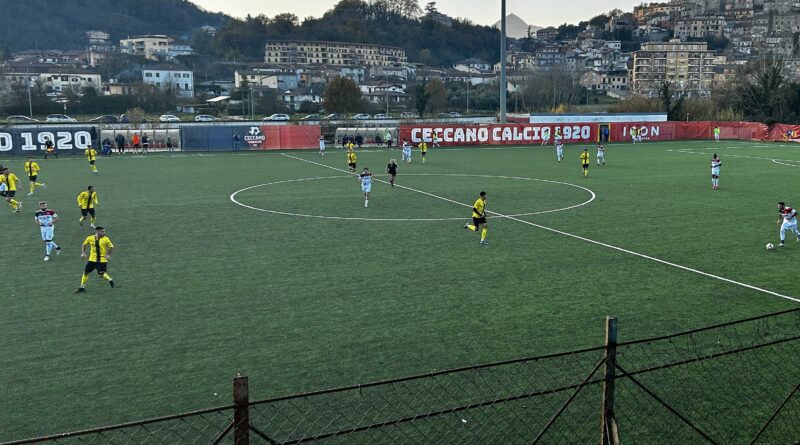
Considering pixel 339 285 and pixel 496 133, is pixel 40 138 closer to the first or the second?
pixel 496 133

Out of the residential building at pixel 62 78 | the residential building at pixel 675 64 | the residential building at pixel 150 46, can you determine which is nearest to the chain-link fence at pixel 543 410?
the residential building at pixel 62 78

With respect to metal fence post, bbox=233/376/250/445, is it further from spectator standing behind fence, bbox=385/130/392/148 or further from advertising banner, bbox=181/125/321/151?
spectator standing behind fence, bbox=385/130/392/148

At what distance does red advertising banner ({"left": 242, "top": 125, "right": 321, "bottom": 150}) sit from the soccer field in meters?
27.9

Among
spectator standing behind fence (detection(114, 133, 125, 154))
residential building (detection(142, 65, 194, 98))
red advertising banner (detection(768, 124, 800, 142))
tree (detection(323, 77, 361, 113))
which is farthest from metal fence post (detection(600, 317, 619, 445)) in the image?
residential building (detection(142, 65, 194, 98))

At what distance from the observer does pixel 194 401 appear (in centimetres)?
956

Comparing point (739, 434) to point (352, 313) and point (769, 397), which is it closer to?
point (769, 397)

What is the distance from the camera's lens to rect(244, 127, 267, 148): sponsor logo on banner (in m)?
60.4

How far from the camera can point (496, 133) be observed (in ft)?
217

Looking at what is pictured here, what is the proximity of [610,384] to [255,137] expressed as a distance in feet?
188

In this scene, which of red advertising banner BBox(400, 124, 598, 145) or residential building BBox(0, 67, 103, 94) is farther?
residential building BBox(0, 67, 103, 94)

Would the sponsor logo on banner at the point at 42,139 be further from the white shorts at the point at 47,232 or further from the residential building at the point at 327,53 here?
the residential building at the point at 327,53

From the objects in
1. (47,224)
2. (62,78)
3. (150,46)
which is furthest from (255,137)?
(150,46)

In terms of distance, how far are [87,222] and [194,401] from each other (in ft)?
58.3

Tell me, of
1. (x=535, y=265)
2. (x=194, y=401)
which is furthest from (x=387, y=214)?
(x=194, y=401)
